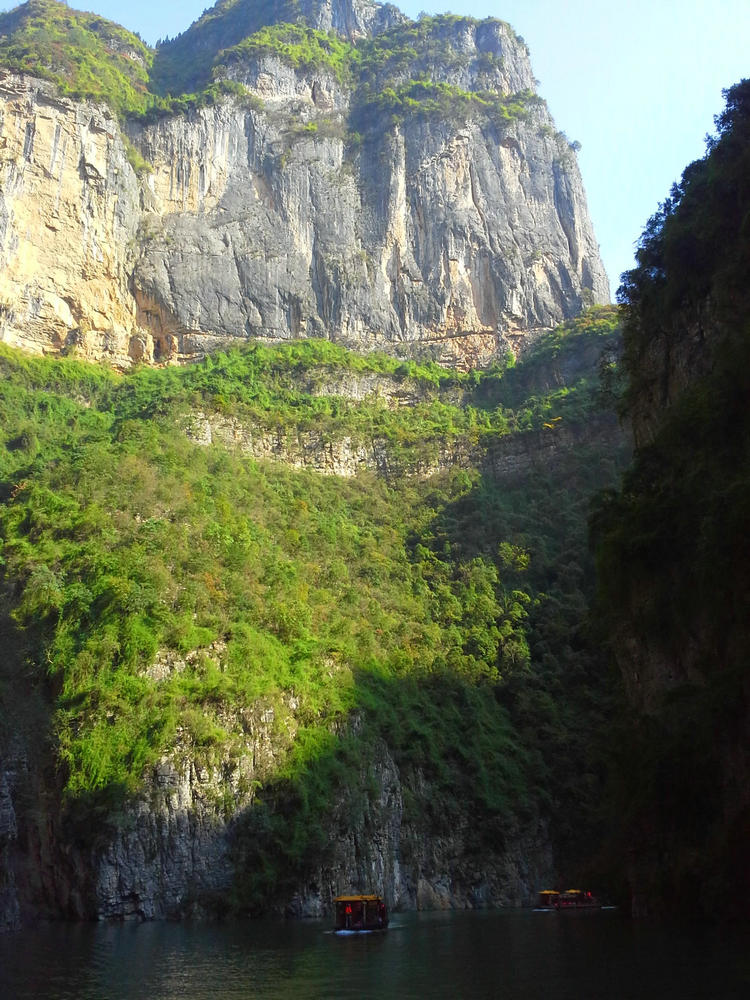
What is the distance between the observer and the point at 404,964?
1673cm

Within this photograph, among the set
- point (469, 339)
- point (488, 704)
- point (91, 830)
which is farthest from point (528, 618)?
point (469, 339)

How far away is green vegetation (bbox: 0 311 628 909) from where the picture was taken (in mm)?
33812

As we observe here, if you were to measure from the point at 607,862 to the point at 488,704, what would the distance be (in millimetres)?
11866

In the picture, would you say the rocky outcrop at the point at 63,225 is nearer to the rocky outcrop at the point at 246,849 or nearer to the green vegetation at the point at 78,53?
the green vegetation at the point at 78,53

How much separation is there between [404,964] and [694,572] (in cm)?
936

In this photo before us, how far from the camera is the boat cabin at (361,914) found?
80.4ft

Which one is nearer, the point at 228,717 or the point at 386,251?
the point at 228,717

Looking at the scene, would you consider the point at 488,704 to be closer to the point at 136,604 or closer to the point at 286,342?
the point at 136,604

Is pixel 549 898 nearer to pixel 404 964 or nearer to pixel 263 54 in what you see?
pixel 404 964

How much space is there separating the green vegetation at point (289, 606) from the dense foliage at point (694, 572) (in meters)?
14.9

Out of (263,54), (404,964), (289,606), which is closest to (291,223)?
(263,54)

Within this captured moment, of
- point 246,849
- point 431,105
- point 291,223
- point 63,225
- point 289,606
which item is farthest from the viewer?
point 431,105

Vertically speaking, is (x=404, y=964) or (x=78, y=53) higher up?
(x=78, y=53)

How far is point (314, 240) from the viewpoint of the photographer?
228 feet
